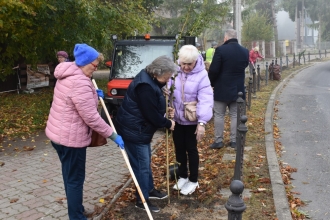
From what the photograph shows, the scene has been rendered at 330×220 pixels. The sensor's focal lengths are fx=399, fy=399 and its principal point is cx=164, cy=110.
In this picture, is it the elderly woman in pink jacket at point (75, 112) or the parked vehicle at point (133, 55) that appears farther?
the parked vehicle at point (133, 55)

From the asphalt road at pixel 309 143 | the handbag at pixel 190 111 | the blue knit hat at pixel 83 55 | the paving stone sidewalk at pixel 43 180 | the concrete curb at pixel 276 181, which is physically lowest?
the asphalt road at pixel 309 143

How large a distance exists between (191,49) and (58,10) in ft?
22.4

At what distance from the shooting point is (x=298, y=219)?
4.82m

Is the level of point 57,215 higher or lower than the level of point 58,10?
lower

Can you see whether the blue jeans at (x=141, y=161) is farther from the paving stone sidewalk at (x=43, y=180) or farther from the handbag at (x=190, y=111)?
the paving stone sidewalk at (x=43, y=180)

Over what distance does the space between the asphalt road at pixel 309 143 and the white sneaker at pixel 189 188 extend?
1436 millimetres

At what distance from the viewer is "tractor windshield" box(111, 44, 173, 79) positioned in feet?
33.2

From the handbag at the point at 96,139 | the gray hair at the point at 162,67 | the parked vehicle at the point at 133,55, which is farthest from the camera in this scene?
the parked vehicle at the point at 133,55

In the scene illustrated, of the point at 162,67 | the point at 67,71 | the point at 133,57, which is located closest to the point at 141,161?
the point at 162,67

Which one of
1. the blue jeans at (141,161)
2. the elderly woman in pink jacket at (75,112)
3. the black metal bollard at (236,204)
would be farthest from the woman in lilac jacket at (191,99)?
the black metal bollard at (236,204)

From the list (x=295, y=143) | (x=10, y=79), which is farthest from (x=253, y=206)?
(x=10, y=79)

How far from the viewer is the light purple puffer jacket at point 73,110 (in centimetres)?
401

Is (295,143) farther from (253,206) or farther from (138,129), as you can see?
(138,129)

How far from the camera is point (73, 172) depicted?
14.0ft
